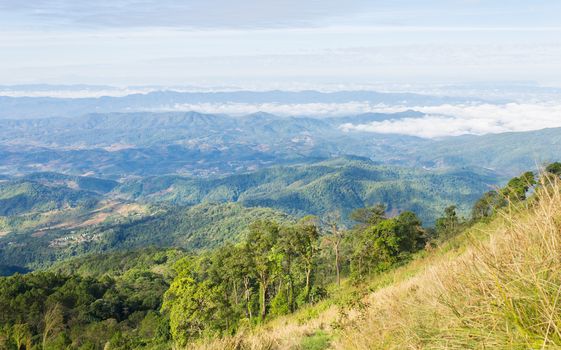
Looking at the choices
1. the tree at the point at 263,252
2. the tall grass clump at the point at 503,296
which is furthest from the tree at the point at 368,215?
the tall grass clump at the point at 503,296

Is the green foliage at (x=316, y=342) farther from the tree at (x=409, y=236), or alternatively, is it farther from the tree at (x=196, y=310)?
the tree at (x=409, y=236)

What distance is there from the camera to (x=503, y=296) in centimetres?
300

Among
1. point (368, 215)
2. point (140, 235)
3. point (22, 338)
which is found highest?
point (22, 338)

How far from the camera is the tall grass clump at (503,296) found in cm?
287

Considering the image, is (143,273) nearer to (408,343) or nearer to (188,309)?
(188,309)

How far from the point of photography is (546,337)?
102 inches

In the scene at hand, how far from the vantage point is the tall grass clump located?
287 cm

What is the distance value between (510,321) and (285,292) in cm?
2951

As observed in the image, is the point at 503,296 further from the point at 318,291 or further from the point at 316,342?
the point at 318,291

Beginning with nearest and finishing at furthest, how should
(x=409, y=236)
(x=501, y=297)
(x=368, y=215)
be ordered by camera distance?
(x=501, y=297), (x=409, y=236), (x=368, y=215)

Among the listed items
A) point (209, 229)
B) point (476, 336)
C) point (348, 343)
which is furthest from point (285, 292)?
point (209, 229)

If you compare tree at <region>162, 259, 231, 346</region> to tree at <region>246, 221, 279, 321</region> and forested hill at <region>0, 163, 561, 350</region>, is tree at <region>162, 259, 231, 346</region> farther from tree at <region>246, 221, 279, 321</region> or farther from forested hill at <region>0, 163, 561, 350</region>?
tree at <region>246, 221, 279, 321</region>

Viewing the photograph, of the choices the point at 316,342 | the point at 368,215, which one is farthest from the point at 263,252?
the point at 368,215

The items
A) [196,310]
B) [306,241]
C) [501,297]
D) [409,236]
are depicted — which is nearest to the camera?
[501,297]
